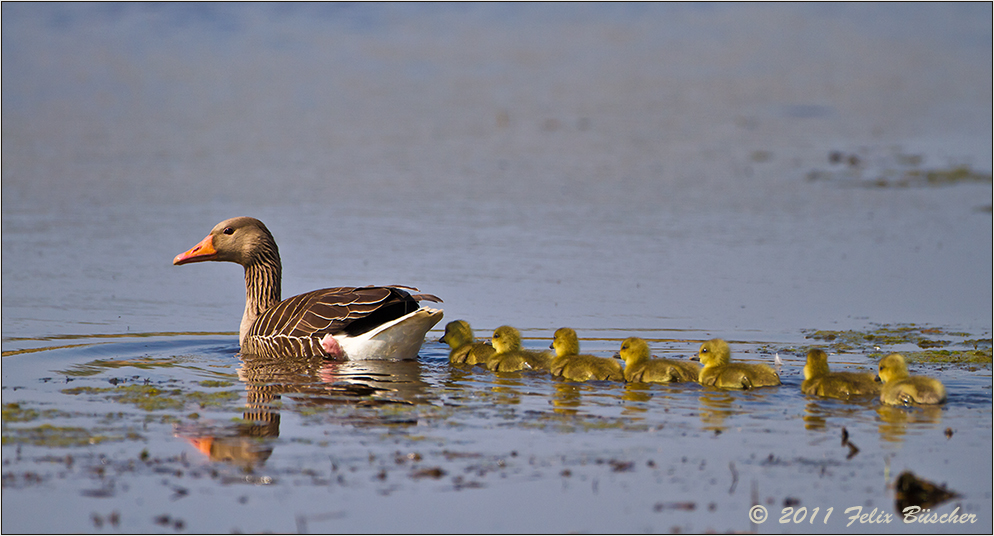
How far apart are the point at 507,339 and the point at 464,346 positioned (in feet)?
1.47

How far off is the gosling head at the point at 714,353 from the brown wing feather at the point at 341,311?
228 centimetres

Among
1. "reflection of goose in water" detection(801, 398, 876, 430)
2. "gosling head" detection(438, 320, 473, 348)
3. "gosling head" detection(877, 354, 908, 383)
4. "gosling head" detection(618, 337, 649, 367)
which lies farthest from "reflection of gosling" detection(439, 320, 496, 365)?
"gosling head" detection(877, 354, 908, 383)

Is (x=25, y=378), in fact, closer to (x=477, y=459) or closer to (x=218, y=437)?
(x=218, y=437)

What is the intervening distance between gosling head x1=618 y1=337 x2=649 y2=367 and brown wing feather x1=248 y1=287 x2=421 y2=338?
5.69 feet

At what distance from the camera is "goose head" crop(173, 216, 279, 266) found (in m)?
10.3

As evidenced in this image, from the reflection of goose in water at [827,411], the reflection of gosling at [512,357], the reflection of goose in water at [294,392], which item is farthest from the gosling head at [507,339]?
the reflection of goose in water at [827,411]

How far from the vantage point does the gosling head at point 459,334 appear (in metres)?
9.56

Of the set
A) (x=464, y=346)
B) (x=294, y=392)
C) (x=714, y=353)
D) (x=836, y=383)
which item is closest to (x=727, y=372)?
(x=714, y=353)

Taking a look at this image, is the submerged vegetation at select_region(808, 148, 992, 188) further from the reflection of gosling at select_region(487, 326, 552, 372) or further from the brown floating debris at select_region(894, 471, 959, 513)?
the brown floating debris at select_region(894, 471, 959, 513)

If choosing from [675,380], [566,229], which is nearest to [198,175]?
[566,229]

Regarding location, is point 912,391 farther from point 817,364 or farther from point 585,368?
point 585,368

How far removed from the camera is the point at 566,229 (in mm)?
15219

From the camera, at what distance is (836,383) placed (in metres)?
7.77

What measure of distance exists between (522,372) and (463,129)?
1508cm
